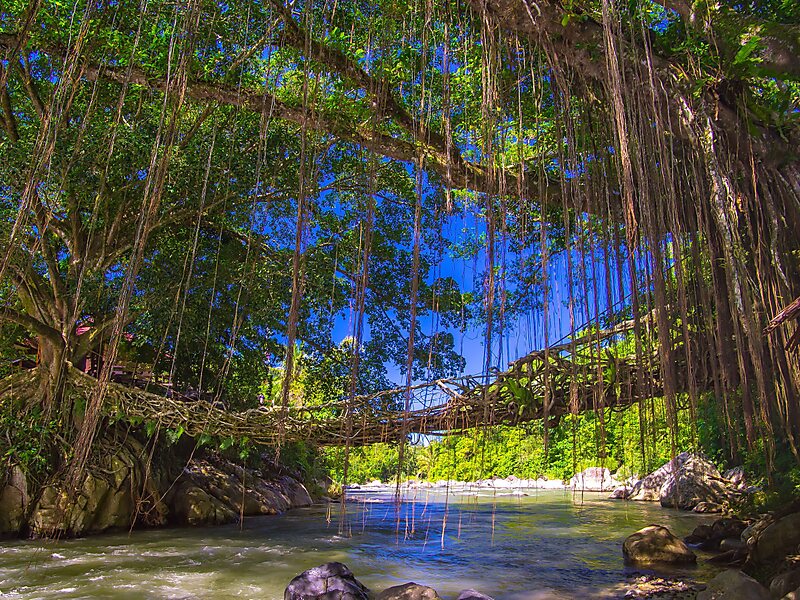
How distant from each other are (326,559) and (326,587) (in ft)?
5.08

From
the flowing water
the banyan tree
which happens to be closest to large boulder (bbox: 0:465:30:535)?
the flowing water

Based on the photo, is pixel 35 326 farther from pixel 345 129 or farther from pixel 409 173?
pixel 409 173

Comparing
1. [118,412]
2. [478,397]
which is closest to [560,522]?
[478,397]

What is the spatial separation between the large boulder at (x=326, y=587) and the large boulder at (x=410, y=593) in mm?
157

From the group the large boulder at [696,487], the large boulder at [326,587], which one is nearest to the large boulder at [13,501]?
the large boulder at [326,587]

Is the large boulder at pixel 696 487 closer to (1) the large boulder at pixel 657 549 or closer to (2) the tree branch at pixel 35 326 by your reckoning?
(1) the large boulder at pixel 657 549

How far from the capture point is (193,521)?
6027 mm

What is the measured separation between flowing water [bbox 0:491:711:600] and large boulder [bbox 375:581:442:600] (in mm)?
325

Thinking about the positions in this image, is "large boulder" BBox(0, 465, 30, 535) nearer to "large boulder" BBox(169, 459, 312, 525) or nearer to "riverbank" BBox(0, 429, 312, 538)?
"riverbank" BBox(0, 429, 312, 538)

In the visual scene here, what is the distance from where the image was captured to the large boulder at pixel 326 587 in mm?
2701

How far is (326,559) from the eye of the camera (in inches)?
165

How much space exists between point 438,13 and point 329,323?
11.6 feet

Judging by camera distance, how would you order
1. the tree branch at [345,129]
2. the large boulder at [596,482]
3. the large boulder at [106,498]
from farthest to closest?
1. the large boulder at [596,482]
2. the large boulder at [106,498]
3. the tree branch at [345,129]

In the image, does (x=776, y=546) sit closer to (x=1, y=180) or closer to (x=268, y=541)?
(x=268, y=541)
